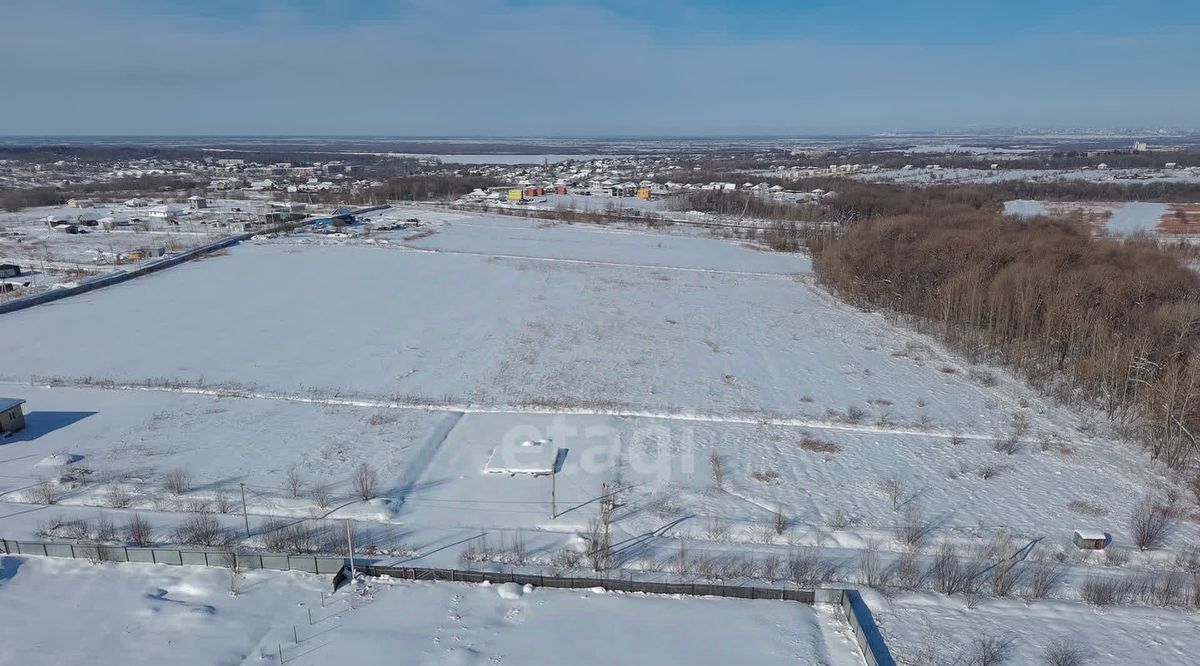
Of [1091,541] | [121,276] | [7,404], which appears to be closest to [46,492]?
[7,404]

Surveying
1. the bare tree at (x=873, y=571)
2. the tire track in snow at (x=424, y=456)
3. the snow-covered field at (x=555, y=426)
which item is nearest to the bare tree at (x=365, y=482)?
the snow-covered field at (x=555, y=426)

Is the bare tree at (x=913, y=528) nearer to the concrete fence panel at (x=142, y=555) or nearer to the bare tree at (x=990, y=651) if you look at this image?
the bare tree at (x=990, y=651)

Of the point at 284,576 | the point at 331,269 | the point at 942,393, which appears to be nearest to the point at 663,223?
the point at 331,269

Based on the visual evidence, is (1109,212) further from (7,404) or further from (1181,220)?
(7,404)

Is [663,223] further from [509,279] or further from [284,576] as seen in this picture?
[284,576]

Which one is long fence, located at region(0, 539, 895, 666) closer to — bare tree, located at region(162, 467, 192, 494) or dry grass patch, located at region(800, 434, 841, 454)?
bare tree, located at region(162, 467, 192, 494)
